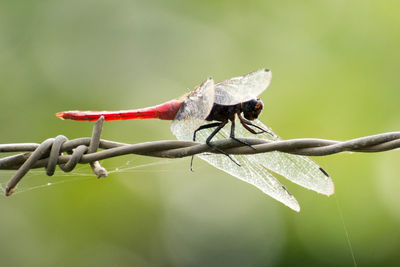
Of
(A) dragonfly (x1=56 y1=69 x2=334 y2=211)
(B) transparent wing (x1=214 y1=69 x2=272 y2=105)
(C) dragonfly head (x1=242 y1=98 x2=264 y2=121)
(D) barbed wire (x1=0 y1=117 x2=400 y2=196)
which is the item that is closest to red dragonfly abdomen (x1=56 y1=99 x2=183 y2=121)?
(A) dragonfly (x1=56 y1=69 x2=334 y2=211)

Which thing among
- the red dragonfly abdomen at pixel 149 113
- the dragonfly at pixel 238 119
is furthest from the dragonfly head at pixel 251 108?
the red dragonfly abdomen at pixel 149 113

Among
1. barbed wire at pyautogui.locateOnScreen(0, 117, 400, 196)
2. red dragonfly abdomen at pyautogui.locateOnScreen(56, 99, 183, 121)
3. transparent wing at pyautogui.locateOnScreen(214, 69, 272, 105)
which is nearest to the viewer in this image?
barbed wire at pyautogui.locateOnScreen(0, 117, 400, 196)

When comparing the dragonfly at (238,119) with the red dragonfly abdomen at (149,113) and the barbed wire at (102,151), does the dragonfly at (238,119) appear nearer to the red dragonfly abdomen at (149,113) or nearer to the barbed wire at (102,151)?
the red dragonfly abdomen at (149,113)

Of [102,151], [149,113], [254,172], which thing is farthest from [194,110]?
[102,151]

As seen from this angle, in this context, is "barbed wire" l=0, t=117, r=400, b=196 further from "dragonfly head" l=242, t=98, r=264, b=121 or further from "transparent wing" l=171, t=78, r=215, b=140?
"dragonfly head" l=242, t=98, r=264, b=121

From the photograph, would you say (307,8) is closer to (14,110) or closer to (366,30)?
(366,30)

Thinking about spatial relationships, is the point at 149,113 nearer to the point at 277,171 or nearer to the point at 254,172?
the point at 254,172

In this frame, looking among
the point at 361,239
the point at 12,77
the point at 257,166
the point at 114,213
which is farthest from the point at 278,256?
the point at 12,77
